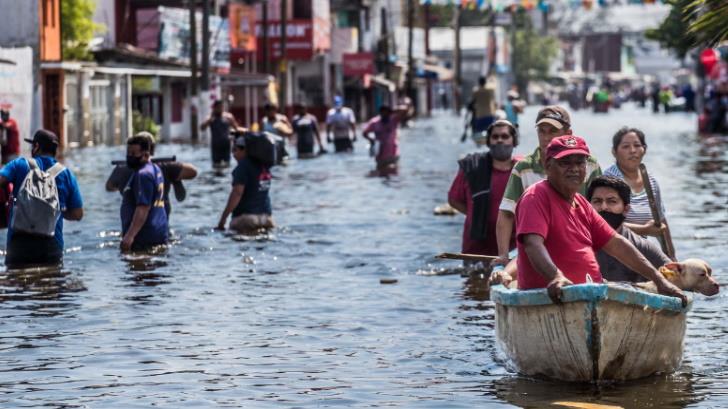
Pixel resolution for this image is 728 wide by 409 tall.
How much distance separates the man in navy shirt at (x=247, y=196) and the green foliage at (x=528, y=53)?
4989 inches

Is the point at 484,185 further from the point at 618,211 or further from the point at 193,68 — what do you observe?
the point at 193,68

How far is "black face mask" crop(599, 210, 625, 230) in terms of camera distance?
32.8 ft

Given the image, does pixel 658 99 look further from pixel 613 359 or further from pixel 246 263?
pixel 613 359

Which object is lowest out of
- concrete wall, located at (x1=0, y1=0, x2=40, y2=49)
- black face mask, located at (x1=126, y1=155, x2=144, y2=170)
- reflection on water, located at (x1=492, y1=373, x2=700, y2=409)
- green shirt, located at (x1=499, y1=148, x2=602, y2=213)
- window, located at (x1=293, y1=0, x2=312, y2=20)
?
reflection on water, located at (x1=492, y1=373, x2=700, y2=409)

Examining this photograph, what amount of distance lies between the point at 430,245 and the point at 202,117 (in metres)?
33.6

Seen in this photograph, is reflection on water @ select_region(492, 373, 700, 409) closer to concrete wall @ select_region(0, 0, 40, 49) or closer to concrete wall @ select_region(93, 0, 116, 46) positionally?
concrete wall @ select_region(0, 0, 40, 49)

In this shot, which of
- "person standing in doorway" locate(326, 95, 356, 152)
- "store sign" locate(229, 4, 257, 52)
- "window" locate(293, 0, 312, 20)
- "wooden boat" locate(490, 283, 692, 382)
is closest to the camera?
"wooden boat" locate(490, 283, 692, 382)

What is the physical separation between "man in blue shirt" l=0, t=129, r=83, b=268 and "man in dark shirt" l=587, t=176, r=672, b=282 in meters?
5.40

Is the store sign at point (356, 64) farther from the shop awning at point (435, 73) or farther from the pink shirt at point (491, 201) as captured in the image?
the pink shirt at point (491, 201)

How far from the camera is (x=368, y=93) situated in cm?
9088

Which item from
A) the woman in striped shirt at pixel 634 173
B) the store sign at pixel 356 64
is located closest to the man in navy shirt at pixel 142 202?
the woman in striped shirt at pixel 634 173

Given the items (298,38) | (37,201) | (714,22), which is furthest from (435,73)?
(714,22)

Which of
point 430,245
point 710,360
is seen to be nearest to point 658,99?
point 430,245

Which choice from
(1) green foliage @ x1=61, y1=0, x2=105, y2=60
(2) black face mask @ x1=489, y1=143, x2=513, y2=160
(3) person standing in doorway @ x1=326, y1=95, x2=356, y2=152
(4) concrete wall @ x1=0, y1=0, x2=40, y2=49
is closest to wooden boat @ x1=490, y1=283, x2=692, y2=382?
(2) black face mask @ x1=489, y1=143, x2=513, y2=160
